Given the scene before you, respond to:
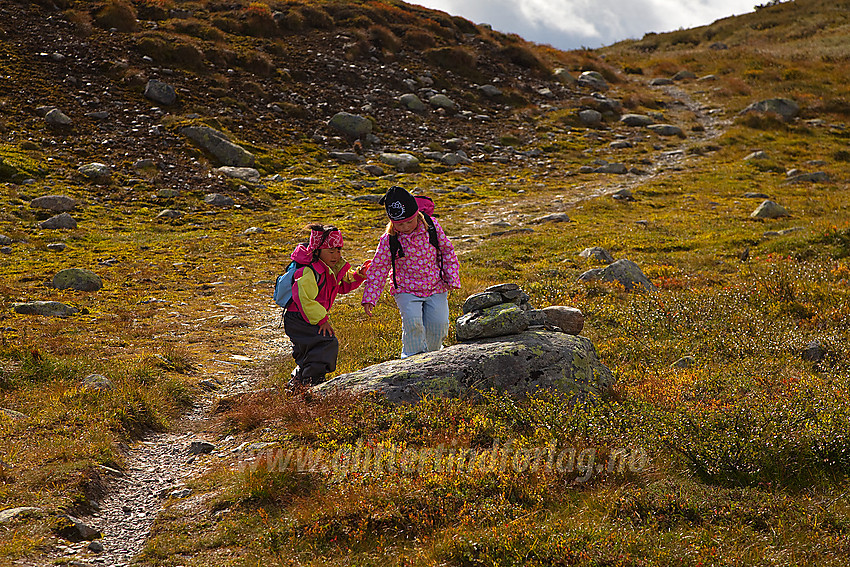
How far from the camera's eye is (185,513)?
5.78 metres

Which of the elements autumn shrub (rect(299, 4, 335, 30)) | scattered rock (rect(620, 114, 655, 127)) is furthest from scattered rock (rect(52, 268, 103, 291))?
scattered rock (rect(620, 114, 655, 127))

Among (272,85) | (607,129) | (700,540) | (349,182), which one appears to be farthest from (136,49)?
(700,540)

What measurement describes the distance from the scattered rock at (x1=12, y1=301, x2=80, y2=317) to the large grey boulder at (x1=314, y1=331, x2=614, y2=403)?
265 inches

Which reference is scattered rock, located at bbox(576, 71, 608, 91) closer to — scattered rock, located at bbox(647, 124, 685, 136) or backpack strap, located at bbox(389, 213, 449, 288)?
scattered rock, located at bbox(647, 124, 685, 136)

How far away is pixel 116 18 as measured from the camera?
30.8 m

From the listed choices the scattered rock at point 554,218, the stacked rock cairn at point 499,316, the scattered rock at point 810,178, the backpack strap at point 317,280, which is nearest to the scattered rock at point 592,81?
the scattered rock at point 810,178

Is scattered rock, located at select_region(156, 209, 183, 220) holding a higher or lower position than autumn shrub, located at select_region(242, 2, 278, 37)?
lower

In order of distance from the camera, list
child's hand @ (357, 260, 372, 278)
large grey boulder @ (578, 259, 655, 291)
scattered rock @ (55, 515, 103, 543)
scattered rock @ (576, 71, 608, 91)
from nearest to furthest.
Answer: scattered rock @ (55, 515, 103, 543) < child's hand @ (357, 260, 372, 278) < large grey boulder @ (578, 259, 655, 291) < scattered rock @ (576, 71, 608, 91)

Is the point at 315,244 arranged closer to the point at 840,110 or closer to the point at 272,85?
the point at 272,85

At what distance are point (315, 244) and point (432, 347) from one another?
224 cm

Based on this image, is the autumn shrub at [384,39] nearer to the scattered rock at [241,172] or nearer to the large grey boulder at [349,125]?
the large grey boulder at [349,125]

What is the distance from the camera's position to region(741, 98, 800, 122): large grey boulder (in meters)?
36.9

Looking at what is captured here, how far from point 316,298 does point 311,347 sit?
2.36 ft

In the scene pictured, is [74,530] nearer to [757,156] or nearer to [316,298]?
[316,298]
